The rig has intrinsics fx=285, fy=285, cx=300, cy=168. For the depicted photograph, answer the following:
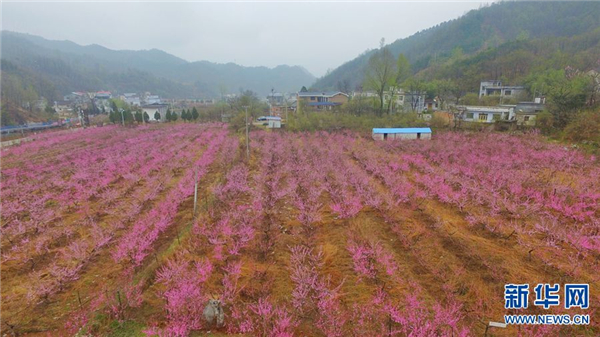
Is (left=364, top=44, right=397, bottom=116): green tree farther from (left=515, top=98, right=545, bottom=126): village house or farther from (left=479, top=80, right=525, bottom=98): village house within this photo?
(left=479, top=80, right=525, bottom=98): village house

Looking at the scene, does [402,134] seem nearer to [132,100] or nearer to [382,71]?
[382,71]

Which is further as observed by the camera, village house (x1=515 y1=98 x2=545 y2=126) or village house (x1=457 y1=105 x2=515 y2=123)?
village house (x1=457 y1=105 x2=515 y2=123)

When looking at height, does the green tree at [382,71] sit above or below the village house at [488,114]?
above

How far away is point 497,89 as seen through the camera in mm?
48312

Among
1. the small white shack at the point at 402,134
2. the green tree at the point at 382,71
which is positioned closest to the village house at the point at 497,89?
the green tree at the point at 382,71

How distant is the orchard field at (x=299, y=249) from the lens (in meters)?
5.00

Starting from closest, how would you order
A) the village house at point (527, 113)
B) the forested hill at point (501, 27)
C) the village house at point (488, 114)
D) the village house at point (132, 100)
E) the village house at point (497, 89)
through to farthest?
the village house at point (527, 113)
the village house at point (488, 114)
the village house at point (497, 89)
the forested hill at point (501, 27)
the village house at point (132, 100)

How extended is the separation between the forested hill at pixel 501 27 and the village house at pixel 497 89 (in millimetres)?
32269

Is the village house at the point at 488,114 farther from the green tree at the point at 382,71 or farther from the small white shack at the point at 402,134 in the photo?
the small white shack at the point at 402,134

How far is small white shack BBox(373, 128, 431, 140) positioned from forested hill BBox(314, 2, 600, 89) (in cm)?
6816

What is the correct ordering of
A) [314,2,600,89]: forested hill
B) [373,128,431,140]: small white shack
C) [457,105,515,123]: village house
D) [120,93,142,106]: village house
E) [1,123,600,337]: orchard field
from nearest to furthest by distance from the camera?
1. [1,123,600,337]: orchard field
2. [373,128,431,140]: small white shack
3. [457,105,515,123]: village house
4. [314,2,600,89]: forested hill
5. [120,93,142,106]: village house

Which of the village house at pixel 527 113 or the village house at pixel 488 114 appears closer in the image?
the village house at pixel 527 113

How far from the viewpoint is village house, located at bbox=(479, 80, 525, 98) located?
45062mm

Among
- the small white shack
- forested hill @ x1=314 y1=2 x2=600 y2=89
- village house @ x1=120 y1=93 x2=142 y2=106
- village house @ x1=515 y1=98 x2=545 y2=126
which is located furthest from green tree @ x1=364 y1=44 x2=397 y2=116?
village house @ x1=120 y1=93 x2=142 y2=106
